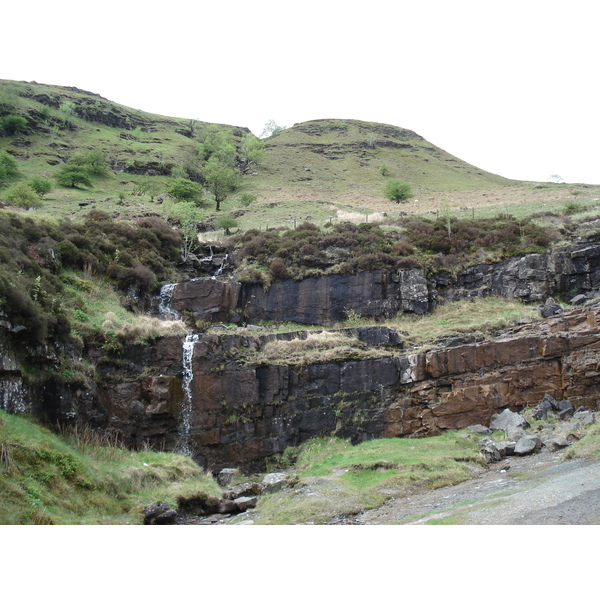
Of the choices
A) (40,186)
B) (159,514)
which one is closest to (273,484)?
(159,514)

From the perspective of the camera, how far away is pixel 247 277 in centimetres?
2844

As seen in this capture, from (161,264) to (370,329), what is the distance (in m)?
15.6

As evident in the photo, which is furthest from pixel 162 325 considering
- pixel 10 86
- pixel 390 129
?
pixel 390 129

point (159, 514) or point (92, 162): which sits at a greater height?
point (92, 162)

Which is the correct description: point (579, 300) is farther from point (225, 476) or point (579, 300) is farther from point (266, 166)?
point (266, 166)

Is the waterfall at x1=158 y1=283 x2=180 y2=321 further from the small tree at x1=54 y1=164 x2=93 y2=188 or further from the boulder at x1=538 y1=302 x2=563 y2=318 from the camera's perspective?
the small tree at x1=54 y1=164 x2=93 y2=188

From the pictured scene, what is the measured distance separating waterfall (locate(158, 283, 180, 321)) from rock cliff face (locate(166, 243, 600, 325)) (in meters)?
0.37

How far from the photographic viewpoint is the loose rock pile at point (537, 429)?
14.4m

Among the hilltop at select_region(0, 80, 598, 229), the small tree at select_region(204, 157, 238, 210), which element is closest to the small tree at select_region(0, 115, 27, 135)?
the hilltop at select_region(0, 80, 598, 229)

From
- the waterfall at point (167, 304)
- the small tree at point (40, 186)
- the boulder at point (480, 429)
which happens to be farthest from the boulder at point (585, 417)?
the small tree at point (40, 186)

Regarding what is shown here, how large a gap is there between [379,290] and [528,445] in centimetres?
1417

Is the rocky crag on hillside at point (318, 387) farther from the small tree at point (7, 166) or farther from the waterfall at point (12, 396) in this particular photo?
the small tree at point (7, 166)

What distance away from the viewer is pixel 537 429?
55.3 feet

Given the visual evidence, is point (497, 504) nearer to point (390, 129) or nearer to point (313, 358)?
point (313, 358)
